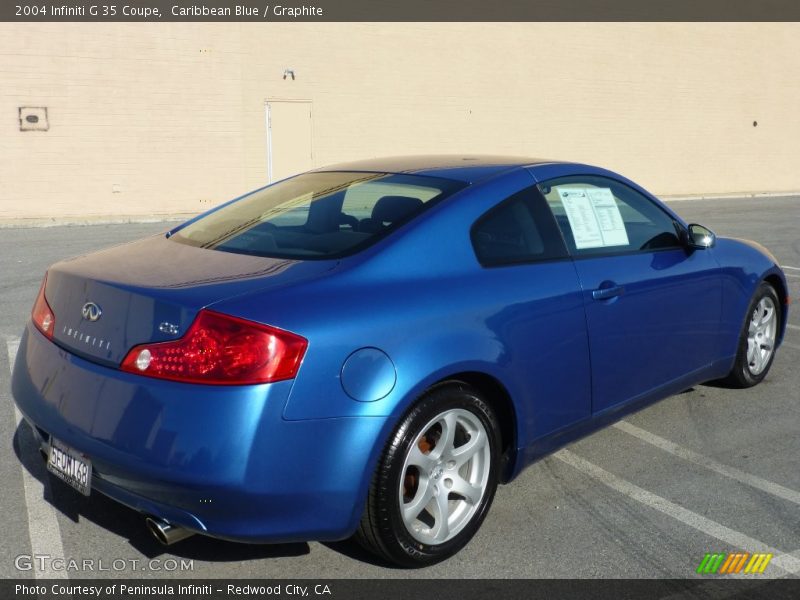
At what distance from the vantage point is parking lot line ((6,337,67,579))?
10.6ft

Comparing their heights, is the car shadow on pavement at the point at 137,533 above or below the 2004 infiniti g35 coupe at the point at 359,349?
below

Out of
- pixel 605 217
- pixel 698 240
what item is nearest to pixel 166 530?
pixel 605 217

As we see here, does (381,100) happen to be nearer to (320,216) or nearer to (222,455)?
(320,216)

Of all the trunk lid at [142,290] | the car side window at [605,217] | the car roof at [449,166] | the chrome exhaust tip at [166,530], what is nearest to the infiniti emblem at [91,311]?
the trunk lid at [142,290]

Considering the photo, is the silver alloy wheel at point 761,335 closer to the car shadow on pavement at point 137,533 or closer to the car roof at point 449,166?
the car roof at point 449,166

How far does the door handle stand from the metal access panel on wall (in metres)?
15.9

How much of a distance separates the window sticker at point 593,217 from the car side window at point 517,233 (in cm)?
20

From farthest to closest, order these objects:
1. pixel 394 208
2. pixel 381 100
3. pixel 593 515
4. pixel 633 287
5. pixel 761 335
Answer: pixel 381 100, pixel 761 335, pixel 633 287, pixel 593 515, pixel 394 208

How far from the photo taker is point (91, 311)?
10.1 feet

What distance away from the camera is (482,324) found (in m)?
3.29

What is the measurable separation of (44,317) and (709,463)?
128 inches

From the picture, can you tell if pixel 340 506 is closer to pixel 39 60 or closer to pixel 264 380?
pixel 264 380

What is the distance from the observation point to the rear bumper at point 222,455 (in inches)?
106
